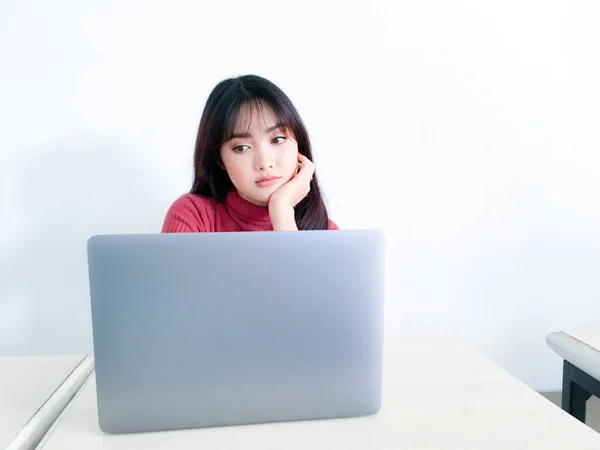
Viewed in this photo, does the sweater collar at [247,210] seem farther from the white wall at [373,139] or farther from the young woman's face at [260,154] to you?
the white wall at [373,139]

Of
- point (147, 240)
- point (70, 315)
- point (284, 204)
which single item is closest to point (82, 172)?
point (70, 315)

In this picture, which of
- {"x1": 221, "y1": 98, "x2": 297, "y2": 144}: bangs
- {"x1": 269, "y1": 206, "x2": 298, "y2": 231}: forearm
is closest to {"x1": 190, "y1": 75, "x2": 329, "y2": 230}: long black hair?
{"x1": 221, "y1": 98, "x2": 297, "y2": 144}: bangs

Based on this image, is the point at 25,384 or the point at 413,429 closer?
the point at 413,429

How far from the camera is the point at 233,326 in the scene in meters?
0.53

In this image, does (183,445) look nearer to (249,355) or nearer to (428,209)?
(249,355)

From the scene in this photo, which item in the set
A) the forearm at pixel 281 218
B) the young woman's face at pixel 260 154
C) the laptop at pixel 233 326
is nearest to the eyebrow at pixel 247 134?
the young woman's face at pixel 260 154

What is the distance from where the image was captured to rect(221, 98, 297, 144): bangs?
85 cm

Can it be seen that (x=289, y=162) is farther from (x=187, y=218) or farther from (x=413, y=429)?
(x=413, y=429)

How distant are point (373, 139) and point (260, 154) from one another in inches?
18.7

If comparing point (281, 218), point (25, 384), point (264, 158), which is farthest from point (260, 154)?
point (25, 384)

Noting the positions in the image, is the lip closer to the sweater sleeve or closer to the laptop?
the sweater sleeve

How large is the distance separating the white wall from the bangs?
1.16 ft

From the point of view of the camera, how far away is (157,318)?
52 centimetres

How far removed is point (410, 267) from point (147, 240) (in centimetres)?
90
